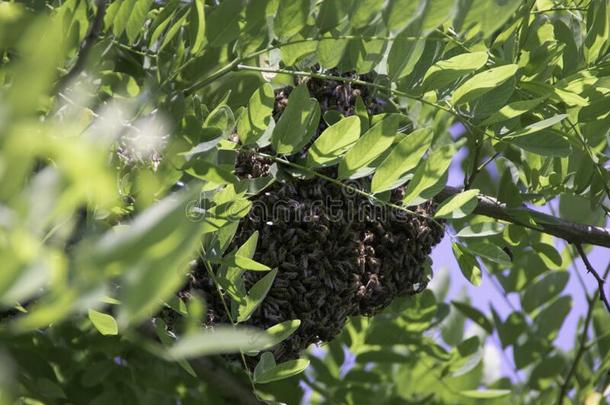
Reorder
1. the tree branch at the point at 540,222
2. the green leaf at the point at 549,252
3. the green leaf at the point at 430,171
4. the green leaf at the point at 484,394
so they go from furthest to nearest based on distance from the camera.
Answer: the green leaf at the point at 484,394 → the green leaf at the point at 549,252 → the tree branch at the point at 540,222 → the green leaf at the point at 430,171

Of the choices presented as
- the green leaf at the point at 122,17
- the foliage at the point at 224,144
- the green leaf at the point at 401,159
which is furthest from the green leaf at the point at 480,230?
the green leaf at the point at 122,17

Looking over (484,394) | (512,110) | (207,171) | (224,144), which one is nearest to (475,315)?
(484,394)

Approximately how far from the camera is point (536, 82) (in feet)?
5.05

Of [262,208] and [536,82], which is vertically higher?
[536,82]

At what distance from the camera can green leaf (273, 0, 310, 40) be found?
122 cm

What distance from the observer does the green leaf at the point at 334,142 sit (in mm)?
1353

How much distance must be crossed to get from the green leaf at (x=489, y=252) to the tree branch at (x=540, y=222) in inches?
4.2

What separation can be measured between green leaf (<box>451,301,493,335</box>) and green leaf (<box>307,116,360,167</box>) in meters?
0.89

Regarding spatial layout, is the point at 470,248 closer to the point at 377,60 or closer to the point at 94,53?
the point at 377,60

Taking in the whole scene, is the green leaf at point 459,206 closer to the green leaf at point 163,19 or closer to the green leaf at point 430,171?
the green leaf at point 430,171

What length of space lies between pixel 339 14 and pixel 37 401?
0.76m

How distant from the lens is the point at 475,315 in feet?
7.45

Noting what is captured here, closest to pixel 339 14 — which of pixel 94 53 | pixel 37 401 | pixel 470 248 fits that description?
pixel 94 53

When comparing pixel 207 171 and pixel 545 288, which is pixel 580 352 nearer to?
pixel 545 288
